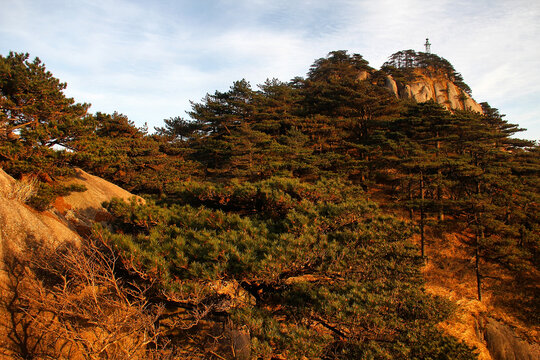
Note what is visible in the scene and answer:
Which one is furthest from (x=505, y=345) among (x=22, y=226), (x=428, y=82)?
(x=428, y=82)

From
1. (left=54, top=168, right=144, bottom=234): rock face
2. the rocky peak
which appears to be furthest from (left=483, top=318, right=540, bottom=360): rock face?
Answer: the rocky peak

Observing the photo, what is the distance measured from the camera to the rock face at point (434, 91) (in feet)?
132

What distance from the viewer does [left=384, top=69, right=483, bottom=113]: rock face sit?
40.2 meters

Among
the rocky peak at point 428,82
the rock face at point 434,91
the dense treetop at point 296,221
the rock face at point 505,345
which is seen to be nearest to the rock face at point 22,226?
the dense treetop at point 296,221

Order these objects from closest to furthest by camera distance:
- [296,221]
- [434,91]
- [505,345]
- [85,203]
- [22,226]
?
[22,226] → [296,221] → [85,203] → [505,345] → [434,91]

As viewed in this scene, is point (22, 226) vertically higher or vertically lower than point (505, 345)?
higher

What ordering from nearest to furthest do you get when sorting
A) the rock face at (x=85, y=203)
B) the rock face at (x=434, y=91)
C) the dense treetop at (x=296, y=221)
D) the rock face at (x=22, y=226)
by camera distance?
the dense treetop at (x=296, y=221) → the rock face at (x=22, y=226) → the rock face at (x=85, y=203) → the rock face at (x=434, y=91)

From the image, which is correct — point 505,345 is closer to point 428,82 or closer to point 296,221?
point 296,221

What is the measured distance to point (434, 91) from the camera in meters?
42.3

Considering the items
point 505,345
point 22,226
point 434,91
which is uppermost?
point 434,91

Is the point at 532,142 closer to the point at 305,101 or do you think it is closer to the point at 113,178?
the point at 305,101

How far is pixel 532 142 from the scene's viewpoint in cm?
2273

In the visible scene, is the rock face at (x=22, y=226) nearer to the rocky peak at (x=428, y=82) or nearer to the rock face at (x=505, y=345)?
the rock face at (x=505, y=345)

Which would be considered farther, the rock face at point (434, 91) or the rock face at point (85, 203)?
the rock face at point (434, 91)
